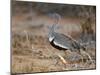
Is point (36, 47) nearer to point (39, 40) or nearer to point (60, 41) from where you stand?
point (39, 40)

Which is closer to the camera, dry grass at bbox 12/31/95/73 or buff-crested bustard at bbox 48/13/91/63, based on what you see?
dry grass at bbox 12/31/95/73

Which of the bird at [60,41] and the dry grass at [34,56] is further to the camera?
the bird at [60,41]

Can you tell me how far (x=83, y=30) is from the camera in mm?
2980

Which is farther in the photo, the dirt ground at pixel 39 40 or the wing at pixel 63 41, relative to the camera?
the wing at pixel 63 41

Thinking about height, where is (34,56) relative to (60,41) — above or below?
below

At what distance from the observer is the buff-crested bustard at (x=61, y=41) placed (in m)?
2.82

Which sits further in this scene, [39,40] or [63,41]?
[63,41]

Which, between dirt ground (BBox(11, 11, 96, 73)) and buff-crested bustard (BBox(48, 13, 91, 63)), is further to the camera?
buff-crested bustard (BBox(48, 13, 91, 63))

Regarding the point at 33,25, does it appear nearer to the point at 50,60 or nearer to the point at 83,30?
the point at 50,60

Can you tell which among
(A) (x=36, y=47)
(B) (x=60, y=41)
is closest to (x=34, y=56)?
(A) (x=36, y=47)

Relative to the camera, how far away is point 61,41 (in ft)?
9.42

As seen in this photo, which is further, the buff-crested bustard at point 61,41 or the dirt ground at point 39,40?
the buff-crested bustard at point 61,41

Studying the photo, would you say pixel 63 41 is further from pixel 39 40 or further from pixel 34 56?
pixel 34 56

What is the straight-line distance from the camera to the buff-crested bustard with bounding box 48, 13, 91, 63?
2.82 m
